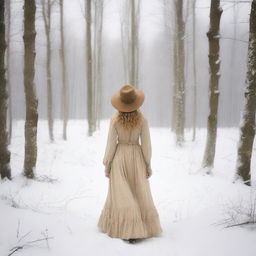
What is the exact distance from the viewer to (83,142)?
14.6 metres

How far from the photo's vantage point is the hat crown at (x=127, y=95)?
3.72 m

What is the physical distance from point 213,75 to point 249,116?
186 centimetres

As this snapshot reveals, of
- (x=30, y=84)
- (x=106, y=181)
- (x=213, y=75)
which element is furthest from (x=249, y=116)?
(x=30, y=84)

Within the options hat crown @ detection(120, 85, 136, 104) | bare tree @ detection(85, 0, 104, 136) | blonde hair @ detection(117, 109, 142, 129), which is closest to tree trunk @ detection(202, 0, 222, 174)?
blonde hair @ detection(117, 109, 142, 129)

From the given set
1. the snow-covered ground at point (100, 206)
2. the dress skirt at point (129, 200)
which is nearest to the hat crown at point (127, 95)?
the dress skirt at point (129, 200)

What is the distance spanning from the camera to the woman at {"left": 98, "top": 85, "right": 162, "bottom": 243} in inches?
148

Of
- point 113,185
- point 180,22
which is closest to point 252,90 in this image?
point 113,185

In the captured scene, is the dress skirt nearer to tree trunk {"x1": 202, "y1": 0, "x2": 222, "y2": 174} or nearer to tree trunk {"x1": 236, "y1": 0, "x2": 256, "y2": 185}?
tree trunk {"x1": 236, "y1": 0, "x2": 256, "y2": 185}

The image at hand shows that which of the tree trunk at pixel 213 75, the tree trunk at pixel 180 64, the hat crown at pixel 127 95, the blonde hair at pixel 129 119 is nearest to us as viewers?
the hat crown at pixel 127 95

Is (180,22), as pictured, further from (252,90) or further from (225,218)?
(225,218)

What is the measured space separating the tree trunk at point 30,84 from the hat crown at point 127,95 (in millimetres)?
3935

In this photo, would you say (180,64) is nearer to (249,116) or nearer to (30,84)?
(249,116)

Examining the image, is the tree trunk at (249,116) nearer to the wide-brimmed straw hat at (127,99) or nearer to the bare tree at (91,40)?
the wide-brimmed straw hat at (127,99)

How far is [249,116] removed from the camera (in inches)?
256
